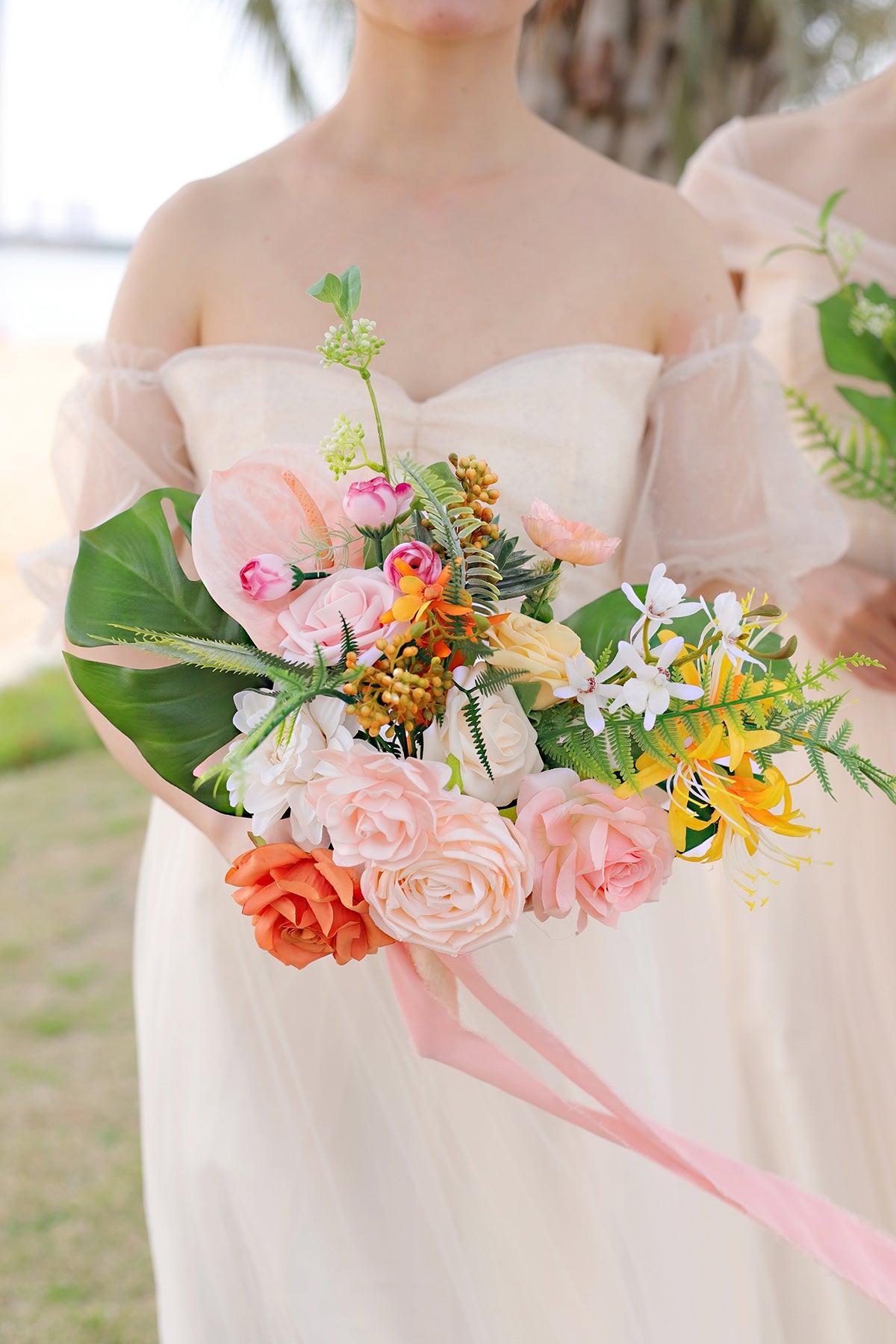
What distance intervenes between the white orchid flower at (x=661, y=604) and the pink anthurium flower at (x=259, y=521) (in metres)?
0.27

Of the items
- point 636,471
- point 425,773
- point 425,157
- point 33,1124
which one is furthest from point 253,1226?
point 33,1124

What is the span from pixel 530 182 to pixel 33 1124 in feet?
9.55

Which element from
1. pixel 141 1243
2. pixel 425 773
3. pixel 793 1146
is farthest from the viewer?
pixel 141 1243

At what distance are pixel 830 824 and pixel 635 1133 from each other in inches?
47.8

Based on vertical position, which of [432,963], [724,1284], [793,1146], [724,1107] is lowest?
[793,1146]

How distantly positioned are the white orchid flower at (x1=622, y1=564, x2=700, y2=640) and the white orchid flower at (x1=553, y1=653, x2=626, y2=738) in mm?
45

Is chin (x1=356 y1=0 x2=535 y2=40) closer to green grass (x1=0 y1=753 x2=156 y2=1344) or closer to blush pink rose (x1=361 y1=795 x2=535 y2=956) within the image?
blush pink rose (x1=361 y1=795 x2=535 y2=956)

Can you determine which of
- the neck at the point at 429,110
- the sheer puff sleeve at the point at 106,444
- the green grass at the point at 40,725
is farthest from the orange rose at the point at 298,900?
the green grass at the point at 40,725

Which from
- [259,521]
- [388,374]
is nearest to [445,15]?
[388,374]

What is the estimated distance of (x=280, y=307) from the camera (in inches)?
61.9

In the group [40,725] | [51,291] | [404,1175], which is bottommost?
[40,725]

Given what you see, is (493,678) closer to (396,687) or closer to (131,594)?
(396,687)

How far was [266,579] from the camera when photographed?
1.07 metres

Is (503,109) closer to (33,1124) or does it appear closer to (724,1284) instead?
(724,1284)
